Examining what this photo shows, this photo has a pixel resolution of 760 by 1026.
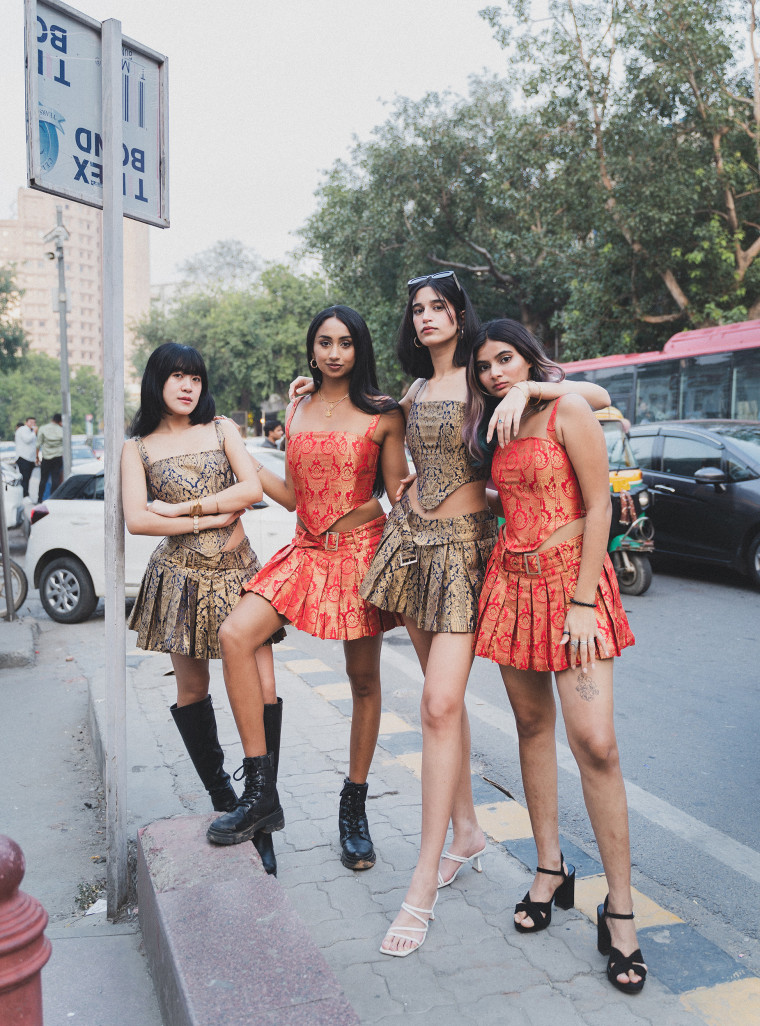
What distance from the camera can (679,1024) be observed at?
2322mm

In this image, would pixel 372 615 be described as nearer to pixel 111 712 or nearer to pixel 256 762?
pixel 256 762

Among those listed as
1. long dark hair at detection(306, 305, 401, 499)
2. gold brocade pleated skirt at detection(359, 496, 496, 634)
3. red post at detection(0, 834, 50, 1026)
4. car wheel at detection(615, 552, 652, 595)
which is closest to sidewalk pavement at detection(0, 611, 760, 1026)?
red post at detection(0, 834, 50, 1026)

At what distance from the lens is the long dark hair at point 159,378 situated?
10.7ft

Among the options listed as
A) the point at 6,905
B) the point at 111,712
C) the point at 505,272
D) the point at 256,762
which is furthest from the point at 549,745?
the point at 505,272

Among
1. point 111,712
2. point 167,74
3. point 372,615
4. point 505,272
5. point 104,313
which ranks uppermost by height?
point 505,272

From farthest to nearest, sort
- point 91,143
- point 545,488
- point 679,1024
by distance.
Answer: point 91,143 < point 545,488 < point 679,1024

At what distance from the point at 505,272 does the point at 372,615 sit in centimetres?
2140

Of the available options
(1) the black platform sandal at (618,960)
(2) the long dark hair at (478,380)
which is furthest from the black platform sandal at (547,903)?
(2) the long dark hair at (478,380)

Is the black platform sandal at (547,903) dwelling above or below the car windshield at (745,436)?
below

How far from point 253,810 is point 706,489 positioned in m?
7.50

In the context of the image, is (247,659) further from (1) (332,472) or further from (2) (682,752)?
(2) (682,752)

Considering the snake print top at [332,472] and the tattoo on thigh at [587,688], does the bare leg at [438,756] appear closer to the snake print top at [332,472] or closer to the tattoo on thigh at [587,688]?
the tattoo on thigh at [587,688]

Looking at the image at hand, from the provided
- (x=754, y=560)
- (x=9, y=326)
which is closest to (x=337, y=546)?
(x=754, y=560)

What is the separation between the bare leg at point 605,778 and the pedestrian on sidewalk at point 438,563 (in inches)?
15.1
